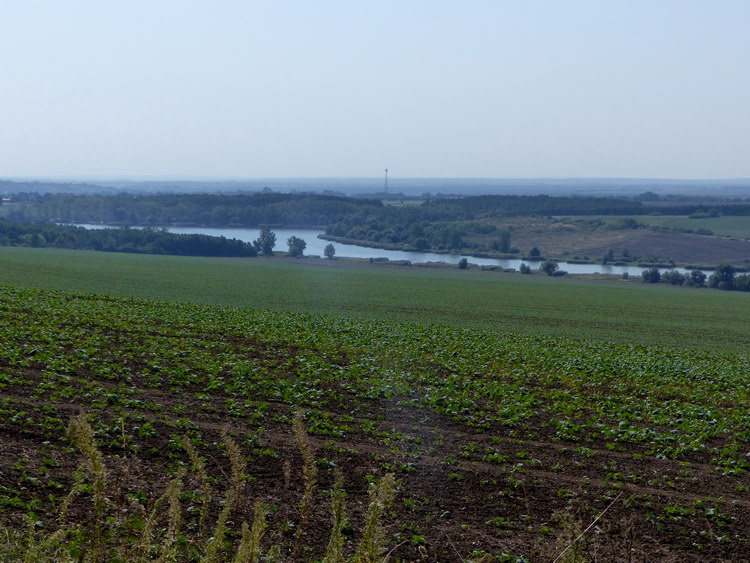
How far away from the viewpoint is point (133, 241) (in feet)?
344

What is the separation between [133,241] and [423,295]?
182 feet

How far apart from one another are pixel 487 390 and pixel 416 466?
272 inches

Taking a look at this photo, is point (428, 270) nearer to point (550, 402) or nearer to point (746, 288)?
point (746, 288)

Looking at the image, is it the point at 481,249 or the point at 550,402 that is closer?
the point at 550,402

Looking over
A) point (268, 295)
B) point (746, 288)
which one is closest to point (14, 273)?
point (268, 295)

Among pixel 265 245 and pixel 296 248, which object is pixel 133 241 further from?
pixel 296 248

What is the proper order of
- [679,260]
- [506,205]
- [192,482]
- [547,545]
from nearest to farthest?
[547,545] < [192,482] < [679,260] < [506,205]

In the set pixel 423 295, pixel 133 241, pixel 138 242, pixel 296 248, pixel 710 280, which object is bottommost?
pixel 710 280

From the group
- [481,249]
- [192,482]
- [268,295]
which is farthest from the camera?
[481,249]

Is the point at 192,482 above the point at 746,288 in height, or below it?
above

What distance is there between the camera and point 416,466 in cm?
1270

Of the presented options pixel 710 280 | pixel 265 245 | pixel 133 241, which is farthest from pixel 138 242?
pixel 710 280

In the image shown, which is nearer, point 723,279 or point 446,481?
point 446,481

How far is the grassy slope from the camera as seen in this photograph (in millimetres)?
46156
